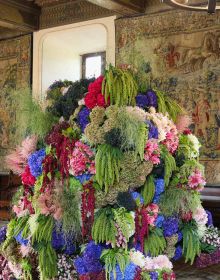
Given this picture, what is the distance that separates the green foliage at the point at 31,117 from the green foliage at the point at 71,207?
21.5 inches

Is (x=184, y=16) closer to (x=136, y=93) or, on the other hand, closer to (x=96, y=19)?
(x=96, y=19)

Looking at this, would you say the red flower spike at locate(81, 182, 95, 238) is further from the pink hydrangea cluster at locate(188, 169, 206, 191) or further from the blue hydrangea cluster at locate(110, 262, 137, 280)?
the pink hydrangea cluster at locate(188, 169, 206, 191)

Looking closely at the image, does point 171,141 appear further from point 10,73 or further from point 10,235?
point 10,73

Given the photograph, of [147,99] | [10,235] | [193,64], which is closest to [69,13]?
[193,64]

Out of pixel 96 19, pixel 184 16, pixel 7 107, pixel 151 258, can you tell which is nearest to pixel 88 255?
pixel 151 258

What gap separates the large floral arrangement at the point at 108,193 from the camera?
3865 mm

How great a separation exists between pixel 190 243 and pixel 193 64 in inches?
276

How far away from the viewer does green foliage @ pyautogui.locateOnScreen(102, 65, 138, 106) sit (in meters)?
4.06

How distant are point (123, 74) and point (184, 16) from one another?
7227 millimetres

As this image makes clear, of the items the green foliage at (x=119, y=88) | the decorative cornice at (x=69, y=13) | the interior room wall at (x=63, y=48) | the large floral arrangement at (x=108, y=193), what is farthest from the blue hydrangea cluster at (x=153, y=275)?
the interior room wall at (x=63, y=48)

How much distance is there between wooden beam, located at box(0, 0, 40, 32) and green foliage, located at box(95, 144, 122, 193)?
9.17 metres

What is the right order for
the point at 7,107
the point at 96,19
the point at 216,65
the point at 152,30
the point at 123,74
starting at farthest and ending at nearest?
the point at 7,107 < the point at 96,19 < the point at 152,30 < the point at 216,65 < the point at 123,74

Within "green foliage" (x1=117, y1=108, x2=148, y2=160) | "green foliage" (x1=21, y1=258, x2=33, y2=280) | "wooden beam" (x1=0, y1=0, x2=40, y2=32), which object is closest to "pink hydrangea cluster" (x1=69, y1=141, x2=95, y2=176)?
"green foliage" (x1=117, y1=108, x2=148, y2=160)

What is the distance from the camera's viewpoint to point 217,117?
1047cm
